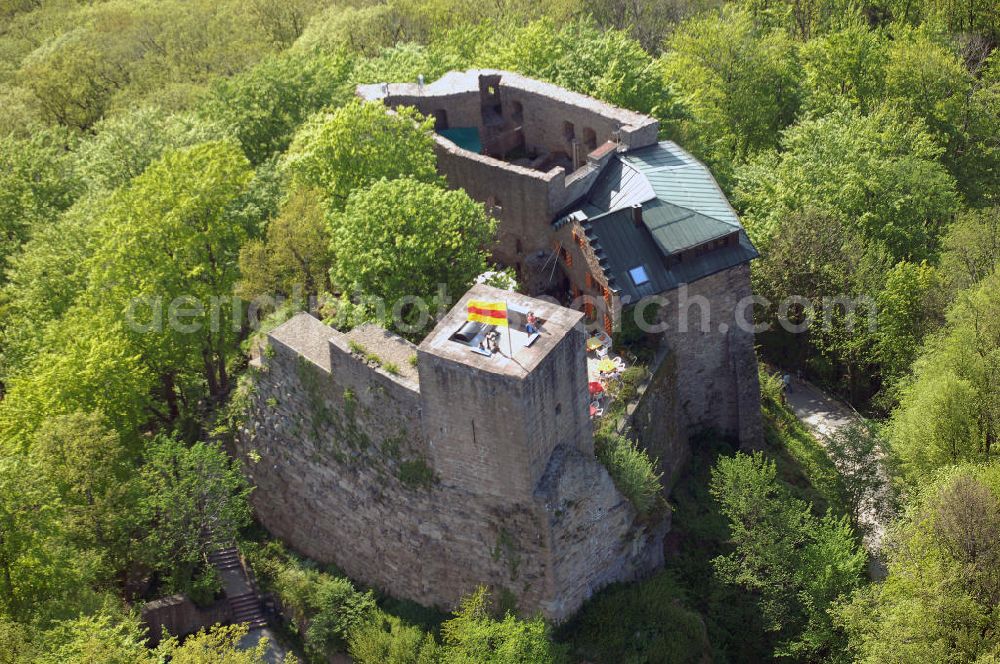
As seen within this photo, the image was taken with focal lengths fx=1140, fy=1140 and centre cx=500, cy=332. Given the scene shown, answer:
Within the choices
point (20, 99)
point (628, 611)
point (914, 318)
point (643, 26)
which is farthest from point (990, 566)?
point (20, 99)

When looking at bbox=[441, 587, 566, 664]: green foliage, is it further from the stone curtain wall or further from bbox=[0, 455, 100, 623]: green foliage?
bbox=[0, 455, 100, 623]: green foliage

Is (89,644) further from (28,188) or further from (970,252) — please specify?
(970,252)

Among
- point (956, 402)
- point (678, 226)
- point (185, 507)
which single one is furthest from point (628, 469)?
point (185, 507)

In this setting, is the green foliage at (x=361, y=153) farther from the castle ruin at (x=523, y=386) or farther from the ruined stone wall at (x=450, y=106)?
the ruined stone wall at (x=450, y=106)

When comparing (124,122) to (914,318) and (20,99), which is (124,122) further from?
(914,318)

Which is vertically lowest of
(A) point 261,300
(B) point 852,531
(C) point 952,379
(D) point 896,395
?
(B) point 852,531

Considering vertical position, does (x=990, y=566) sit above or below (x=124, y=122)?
below
